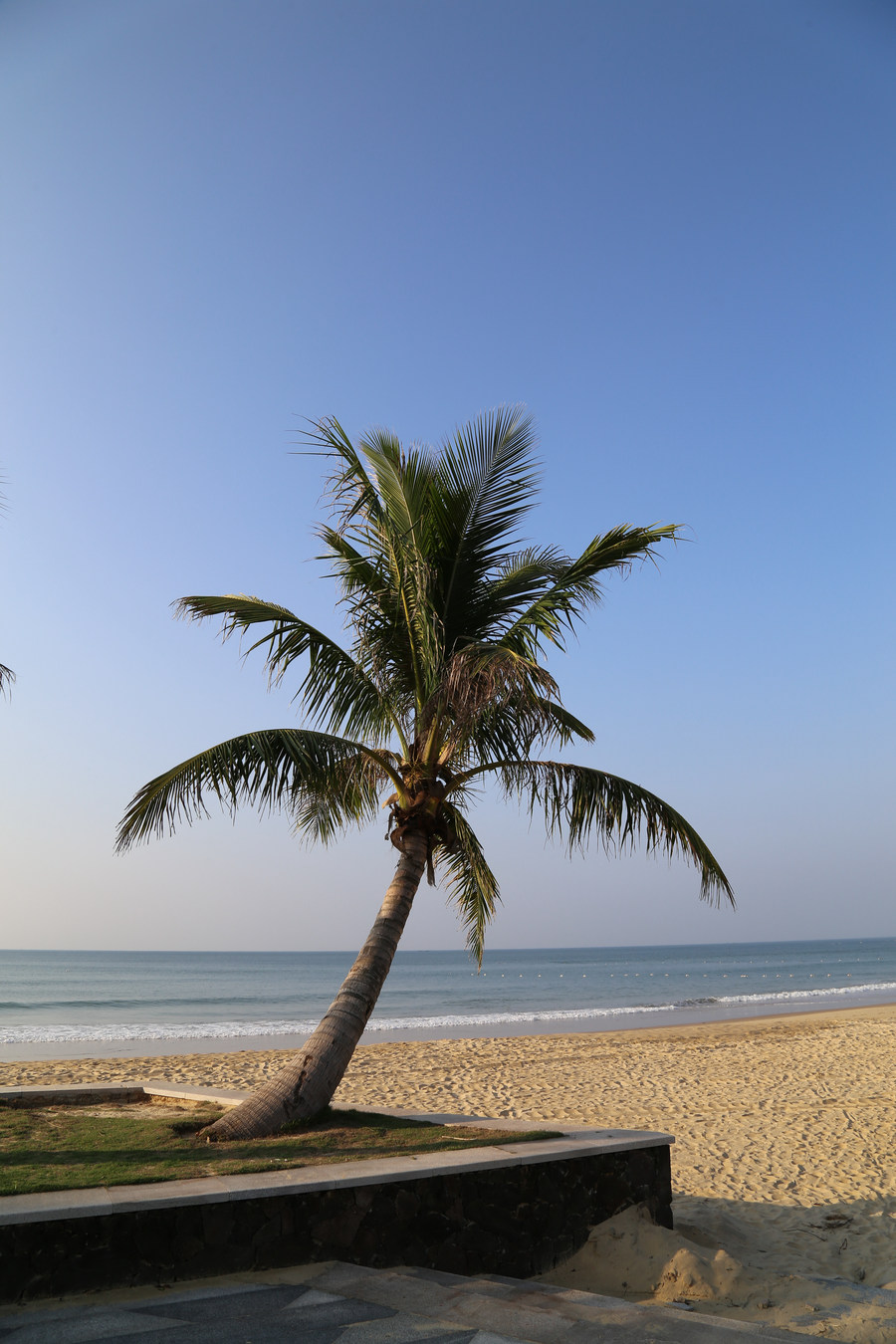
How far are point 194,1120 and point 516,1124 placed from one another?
239cm

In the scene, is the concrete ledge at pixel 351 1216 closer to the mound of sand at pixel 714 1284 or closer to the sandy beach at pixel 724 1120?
the mound of sand at pixel 714 1284

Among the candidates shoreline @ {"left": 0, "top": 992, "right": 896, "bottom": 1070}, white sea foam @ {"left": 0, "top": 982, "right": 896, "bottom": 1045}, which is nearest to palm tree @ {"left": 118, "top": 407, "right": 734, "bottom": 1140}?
shoreline @ {"left": 0, "top": 992, "right": 896, "bottom": 1070}

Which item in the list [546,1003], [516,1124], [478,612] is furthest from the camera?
[546,1003]

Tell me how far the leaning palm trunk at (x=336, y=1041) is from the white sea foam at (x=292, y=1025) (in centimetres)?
1913

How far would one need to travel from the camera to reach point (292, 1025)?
26844 mm

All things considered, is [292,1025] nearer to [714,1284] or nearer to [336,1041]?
[336,1041]

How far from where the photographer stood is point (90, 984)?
45.4 meters

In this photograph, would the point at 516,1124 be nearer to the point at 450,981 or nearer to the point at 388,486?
the point at 388,486

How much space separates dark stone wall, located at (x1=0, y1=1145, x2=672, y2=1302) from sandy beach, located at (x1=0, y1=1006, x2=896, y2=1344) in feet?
0.83

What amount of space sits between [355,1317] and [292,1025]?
2491cm

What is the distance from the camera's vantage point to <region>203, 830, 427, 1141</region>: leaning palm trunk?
6.10 metres

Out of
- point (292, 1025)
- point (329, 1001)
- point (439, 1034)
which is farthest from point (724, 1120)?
point (329, 1001)

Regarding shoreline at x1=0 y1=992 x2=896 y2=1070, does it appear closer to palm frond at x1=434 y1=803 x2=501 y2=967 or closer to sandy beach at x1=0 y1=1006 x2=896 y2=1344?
sandy beach at x1=0 y1=1006 x2=896 y2=1344

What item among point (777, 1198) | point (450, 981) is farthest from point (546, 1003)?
point (777, 1198)
